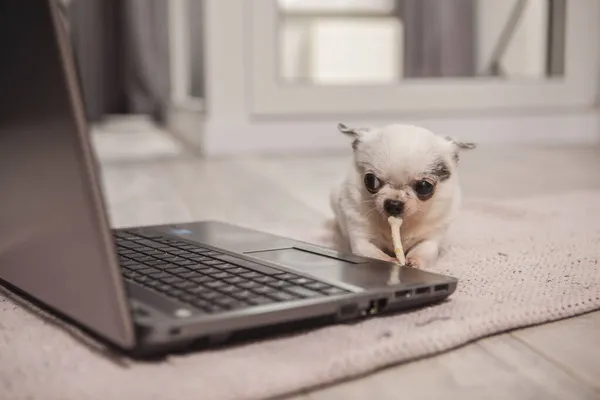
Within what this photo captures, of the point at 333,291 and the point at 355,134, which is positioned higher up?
the point at 355,134

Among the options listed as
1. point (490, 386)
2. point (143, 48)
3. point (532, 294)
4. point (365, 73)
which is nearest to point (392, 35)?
point (365, 73)

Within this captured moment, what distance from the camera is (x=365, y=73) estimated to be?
3.09 metres

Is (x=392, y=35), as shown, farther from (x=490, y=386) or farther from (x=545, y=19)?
(x=490, y=386)

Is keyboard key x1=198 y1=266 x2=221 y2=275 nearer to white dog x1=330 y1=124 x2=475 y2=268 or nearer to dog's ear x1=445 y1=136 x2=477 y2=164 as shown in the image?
white dog x1=330 y1=124 x2=475 y2=268

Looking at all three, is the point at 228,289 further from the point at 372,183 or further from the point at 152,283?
the point at 372,183

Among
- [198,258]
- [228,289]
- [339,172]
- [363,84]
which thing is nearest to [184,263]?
[198,258]

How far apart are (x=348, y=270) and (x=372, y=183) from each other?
180 mm

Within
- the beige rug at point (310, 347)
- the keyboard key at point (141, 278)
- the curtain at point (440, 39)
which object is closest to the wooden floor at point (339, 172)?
the beige rug at point (310, 347)

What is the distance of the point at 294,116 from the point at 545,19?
3.39ft

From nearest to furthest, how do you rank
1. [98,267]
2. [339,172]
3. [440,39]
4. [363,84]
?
[98,267]
[339,172]
[363,84]
[440,39]

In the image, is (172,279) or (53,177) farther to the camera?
(172,279)

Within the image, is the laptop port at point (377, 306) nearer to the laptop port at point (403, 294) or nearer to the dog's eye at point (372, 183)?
the laptop port at point (403, 294)

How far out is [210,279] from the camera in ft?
2.38

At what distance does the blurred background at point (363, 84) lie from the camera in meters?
2.52
